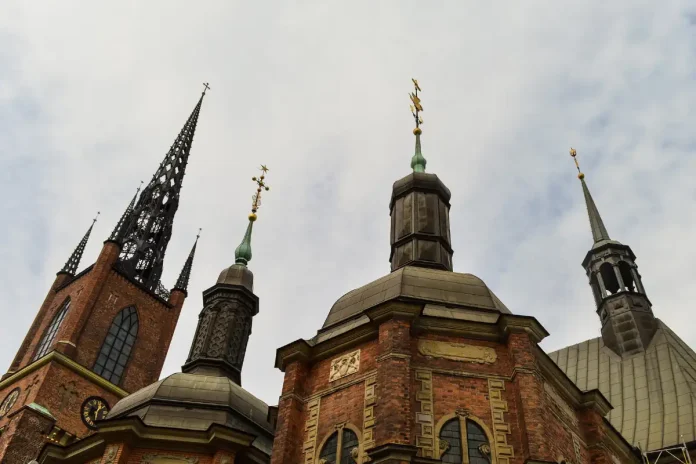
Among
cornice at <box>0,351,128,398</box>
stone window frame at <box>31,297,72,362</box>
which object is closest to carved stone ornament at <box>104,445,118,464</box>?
cornice at <box>0,351,128,398</box>

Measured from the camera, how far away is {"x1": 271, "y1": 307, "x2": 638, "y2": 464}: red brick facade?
1253 cm

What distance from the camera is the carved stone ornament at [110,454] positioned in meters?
16.6

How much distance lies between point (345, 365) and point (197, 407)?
19.2 ft

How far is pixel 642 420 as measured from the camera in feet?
69.3

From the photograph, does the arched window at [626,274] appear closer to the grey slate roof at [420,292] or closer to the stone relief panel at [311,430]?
the grey slate roof at [420,292]

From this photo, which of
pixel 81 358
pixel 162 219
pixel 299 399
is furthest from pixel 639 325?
pixel 162 219

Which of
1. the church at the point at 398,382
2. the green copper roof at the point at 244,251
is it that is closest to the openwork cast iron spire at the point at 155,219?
the church at the point at 398,382

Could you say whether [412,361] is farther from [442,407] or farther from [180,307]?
[180,307]

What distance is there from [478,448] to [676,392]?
11782mm

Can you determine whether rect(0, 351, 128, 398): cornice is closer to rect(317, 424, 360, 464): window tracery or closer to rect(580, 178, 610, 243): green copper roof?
rect(317, 424, 360, 464): window tracery

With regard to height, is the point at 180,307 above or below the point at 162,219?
below

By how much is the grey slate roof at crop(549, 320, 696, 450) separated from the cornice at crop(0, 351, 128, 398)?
779 inches

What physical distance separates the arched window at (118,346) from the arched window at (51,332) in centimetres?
247

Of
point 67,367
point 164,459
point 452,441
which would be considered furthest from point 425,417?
point 67,367
